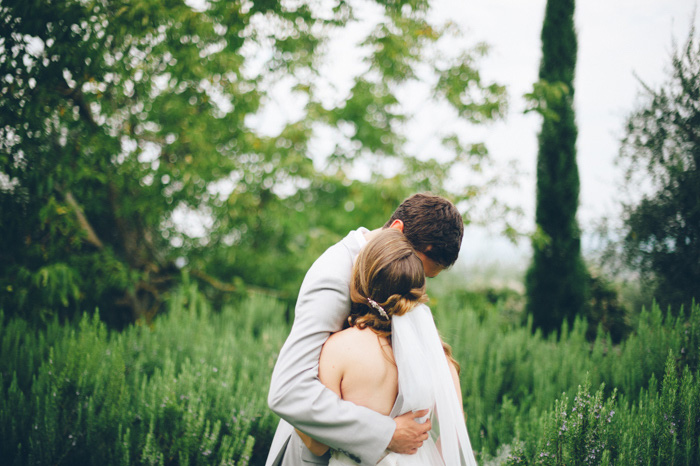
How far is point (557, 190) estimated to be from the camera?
677 cm

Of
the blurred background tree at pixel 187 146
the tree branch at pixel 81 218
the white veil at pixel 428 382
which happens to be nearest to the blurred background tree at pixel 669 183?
the blurred background tree at pixel 187 146

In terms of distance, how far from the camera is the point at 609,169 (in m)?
5.07

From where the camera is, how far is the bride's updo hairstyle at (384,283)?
5.91 ft

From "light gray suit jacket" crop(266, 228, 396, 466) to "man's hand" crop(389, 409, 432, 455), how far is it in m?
0.05

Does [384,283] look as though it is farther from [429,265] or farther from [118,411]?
[118,411]

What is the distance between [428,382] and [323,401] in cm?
44

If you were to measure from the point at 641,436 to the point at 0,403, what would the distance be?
370 cm

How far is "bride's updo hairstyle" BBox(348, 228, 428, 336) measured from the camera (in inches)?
70.9

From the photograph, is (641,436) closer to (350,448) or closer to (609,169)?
(350,448)

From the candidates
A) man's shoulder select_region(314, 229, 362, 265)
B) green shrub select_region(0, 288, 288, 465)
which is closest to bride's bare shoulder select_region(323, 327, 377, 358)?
man's shoulder select_region(314, 229, 362, 265)

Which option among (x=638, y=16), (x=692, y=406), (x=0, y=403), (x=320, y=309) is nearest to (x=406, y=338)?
(x=320, y=309)

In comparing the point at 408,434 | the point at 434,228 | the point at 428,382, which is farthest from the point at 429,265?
the point at 408,434

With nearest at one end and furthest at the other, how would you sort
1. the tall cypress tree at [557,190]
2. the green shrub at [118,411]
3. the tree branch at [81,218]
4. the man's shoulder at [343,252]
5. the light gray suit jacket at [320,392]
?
1. the light gray suit jacket at [320,392]
2. the man's shoulder at [343,252]
3. the green shrub at [118,411]
4. the tree branch at [81,218]
5. the tall cypress tree at [557,190]

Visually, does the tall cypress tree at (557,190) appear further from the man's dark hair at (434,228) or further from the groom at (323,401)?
the groom at (323,401)
